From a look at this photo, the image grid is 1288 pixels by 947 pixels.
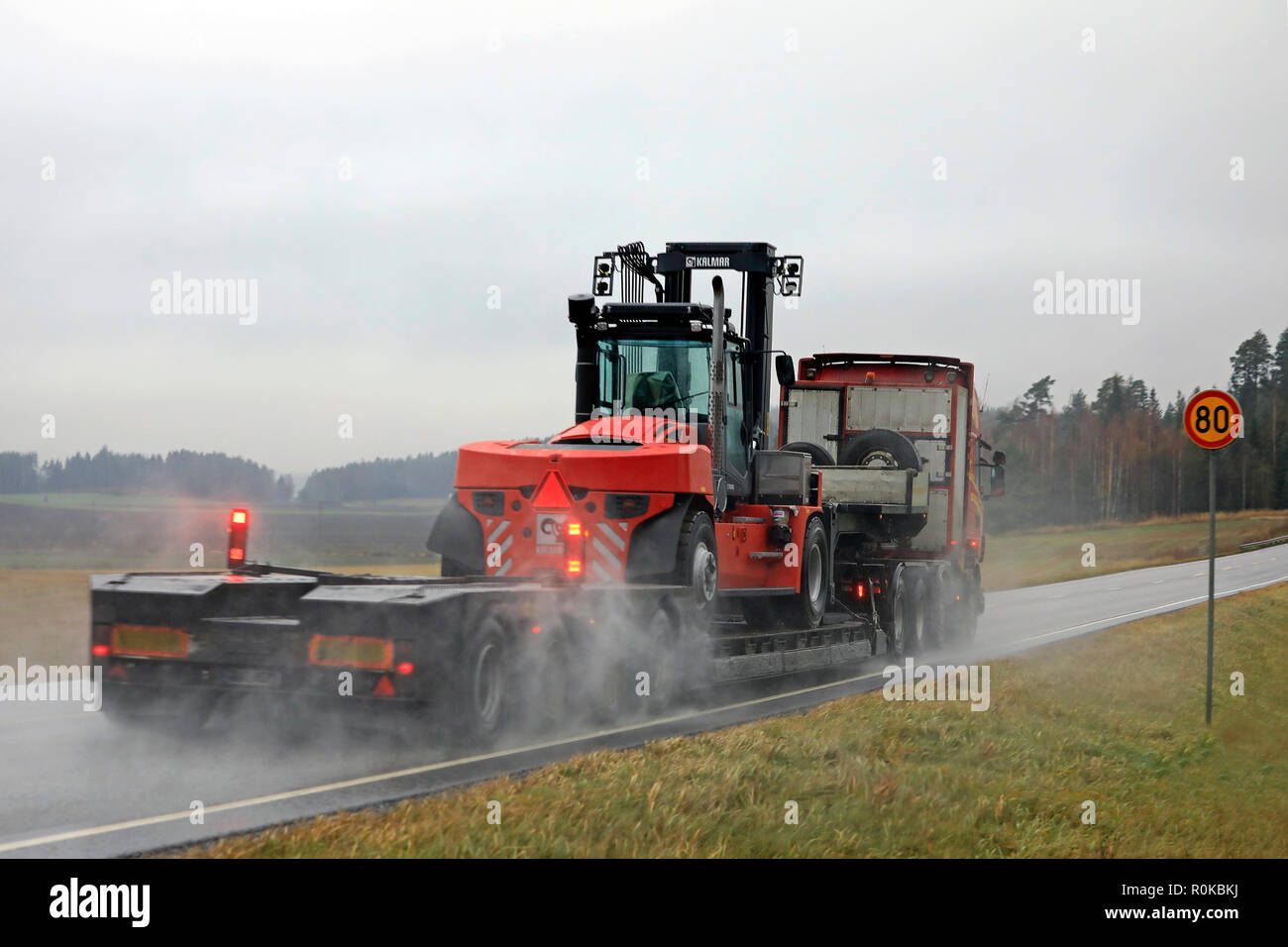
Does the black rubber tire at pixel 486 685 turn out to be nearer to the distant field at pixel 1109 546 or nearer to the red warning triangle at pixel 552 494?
the red warning triangle at pixel 552 494

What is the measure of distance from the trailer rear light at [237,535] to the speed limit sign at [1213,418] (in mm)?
9175

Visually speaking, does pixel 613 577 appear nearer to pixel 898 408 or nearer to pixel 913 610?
pixel 913 610

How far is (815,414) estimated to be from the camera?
19.4 meters

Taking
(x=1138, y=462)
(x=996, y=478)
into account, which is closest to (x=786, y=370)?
(x=996, y=478)

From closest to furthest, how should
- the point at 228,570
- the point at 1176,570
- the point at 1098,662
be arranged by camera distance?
the point at 228,570 → the point at 1098,662 → the point at 1176,570

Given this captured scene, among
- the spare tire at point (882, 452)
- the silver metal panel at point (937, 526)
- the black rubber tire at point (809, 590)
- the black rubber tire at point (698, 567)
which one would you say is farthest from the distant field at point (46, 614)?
the silver metal panel at point (937, 526)

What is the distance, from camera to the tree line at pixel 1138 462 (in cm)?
10131

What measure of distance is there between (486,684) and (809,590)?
657cm

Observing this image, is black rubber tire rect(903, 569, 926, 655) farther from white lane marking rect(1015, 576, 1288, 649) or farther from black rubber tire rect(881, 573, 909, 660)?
white lane marking rect(1015, 576, 1288, 649)
